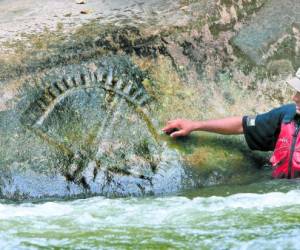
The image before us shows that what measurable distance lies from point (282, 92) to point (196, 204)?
1.73 m

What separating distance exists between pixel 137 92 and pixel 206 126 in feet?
1.88

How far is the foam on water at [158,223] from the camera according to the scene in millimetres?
3795

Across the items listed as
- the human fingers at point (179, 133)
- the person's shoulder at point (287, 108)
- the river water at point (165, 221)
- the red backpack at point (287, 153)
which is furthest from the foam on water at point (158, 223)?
the person's shoulder at point (287, 108)

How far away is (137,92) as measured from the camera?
5.71 m

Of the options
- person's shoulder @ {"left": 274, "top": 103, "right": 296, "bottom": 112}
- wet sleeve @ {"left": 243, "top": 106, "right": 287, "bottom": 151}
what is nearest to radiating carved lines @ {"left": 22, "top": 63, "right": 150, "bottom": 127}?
wet sleeve @ {"left": 243, "top": 106, "right": 287, "bottom": 151}

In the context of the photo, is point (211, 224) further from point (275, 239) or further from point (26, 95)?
point (26, 95)

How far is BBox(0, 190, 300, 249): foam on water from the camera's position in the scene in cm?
379

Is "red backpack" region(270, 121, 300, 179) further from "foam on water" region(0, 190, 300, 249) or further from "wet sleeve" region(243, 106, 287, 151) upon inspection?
"foam on water" region(0, 190, 300, 249)

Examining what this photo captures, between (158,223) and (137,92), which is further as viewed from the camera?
(137,92)

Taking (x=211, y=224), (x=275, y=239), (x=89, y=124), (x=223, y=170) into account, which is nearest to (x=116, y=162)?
(x=89, y=124)

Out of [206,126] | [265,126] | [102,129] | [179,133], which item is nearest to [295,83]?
[265,126]

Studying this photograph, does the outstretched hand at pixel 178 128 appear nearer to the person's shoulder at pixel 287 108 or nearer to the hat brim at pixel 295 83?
the person's shoulder at pixel 287 108

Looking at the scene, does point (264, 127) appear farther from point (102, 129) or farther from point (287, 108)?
point (102, 129)

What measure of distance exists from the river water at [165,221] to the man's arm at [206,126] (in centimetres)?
50
